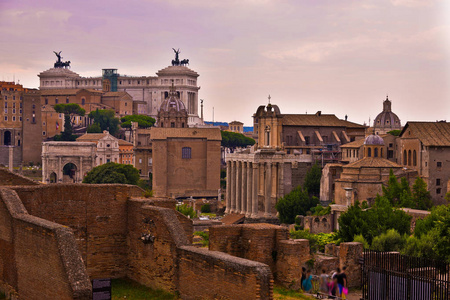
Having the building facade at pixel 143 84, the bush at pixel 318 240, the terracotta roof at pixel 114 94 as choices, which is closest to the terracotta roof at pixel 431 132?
the bush at pixel 318 240

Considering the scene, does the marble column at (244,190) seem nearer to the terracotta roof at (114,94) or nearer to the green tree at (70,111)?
the green tree at (70,111)

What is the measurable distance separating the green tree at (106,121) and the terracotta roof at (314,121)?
58835mm

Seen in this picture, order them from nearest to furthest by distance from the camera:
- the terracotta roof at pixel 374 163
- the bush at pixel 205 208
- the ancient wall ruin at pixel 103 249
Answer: the ancient wall ruin at pixel 103 249
the terracotta roof at pixel 374 163
the bush at pixel 205 208

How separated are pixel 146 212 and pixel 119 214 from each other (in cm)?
171

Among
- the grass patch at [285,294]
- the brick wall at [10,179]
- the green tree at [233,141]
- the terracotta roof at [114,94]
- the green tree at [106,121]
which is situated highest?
the terracotta roof at [114,94]

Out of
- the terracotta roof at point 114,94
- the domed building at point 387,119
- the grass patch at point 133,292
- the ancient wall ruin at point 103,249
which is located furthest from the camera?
the terracotta roof at point 114,94

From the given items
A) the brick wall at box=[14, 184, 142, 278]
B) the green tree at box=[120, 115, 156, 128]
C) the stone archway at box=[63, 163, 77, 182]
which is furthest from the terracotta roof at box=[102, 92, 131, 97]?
the brick wall at box=[14, 184, 142, 278]

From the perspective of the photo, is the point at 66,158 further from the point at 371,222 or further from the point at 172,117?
the point at 371,222

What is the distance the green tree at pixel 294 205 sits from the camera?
66.6m

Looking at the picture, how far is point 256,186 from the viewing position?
74188 millimetres

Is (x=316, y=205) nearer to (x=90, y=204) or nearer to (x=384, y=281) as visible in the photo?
(x=384, y=281)

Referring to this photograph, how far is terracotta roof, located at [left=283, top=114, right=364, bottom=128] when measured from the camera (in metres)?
81.6

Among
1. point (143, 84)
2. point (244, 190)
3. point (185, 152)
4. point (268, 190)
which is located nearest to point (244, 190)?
point (244, 190)

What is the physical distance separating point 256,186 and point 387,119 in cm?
6620
